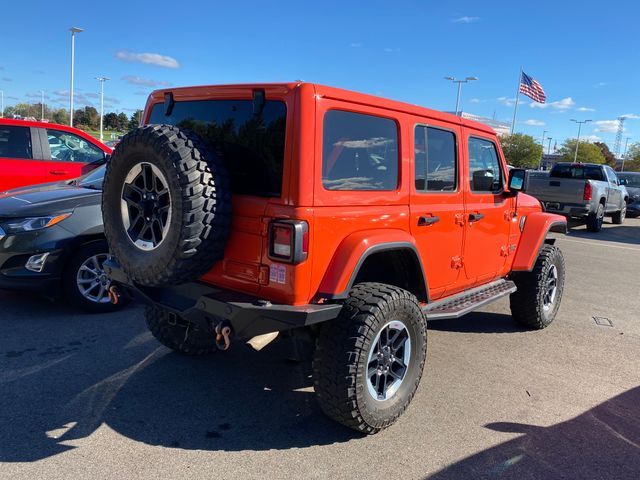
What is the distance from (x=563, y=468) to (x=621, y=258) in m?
8.52

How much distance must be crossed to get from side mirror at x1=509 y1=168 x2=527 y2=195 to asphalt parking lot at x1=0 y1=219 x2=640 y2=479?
1465 mm

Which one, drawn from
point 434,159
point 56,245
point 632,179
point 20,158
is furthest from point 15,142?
point 632,179

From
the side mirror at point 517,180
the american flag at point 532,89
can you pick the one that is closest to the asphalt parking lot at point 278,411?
the side mirror at point 517,180

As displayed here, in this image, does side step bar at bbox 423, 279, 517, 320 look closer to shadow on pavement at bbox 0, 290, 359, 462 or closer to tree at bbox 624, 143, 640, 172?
shadow on pavement at bbox 0, 290, 359, 462

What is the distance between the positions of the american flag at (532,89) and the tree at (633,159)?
228 feet

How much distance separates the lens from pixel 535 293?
5.04m

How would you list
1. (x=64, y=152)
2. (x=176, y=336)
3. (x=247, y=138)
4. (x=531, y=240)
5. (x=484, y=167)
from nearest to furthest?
(x=247, y=138), (x=176, y=336), (x=484, y=167), (x=531, y=240), (x=64, y=152)

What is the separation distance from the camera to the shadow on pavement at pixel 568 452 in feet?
9.27

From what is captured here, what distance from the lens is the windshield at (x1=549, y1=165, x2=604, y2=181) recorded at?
1478 cm

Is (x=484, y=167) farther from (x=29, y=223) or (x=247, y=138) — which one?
(x=29, y=223)

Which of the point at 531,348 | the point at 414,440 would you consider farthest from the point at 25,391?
the point at 531,348

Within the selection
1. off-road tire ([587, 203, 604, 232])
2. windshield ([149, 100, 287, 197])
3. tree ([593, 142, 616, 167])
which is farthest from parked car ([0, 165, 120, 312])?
tree ([593, 142, 616, 167])

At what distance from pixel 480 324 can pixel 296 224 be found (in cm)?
343

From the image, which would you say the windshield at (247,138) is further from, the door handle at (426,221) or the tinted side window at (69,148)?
the tinted side window at (69,148)
